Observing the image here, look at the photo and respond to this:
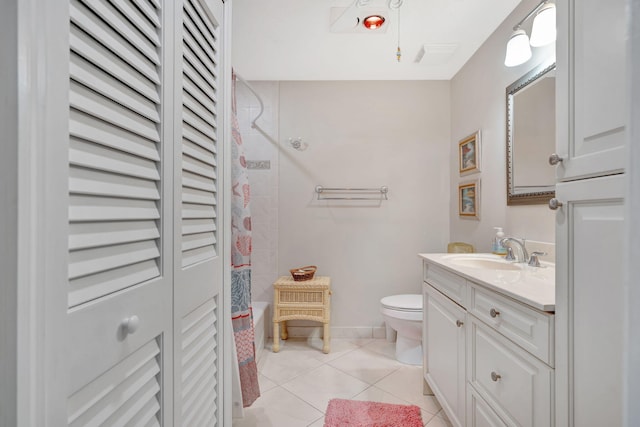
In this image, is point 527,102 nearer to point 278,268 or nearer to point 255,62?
point 255,62

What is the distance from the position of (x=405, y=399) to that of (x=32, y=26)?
2.22 meters

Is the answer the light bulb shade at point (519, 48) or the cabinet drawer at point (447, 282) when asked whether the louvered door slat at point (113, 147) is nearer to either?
the cabinet drawer at point (447, 282)

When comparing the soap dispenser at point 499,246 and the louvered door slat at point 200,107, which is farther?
the soap dispenser at point 499,246

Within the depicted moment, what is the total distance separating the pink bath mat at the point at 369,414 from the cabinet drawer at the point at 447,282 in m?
0.72

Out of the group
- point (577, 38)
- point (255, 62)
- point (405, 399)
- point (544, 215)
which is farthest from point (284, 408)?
point (255, 62)

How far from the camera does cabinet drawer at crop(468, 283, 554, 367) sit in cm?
89

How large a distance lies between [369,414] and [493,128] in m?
1.97

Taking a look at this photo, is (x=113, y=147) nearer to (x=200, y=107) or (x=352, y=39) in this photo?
(x=200, y=107)

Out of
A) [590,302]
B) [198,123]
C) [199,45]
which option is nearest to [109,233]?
[198,123]

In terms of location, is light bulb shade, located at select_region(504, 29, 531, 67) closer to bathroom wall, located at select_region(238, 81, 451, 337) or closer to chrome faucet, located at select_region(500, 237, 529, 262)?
chrome faucet, located at select_region(500, 237, 529, 262)

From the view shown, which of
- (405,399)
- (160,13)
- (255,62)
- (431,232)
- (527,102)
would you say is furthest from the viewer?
(431,232)

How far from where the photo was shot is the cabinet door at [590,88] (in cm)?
67

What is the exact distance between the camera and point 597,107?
29.0 inches

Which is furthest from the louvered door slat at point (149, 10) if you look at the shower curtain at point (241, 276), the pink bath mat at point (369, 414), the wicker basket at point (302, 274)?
the wicker basket at point (302, 274)
